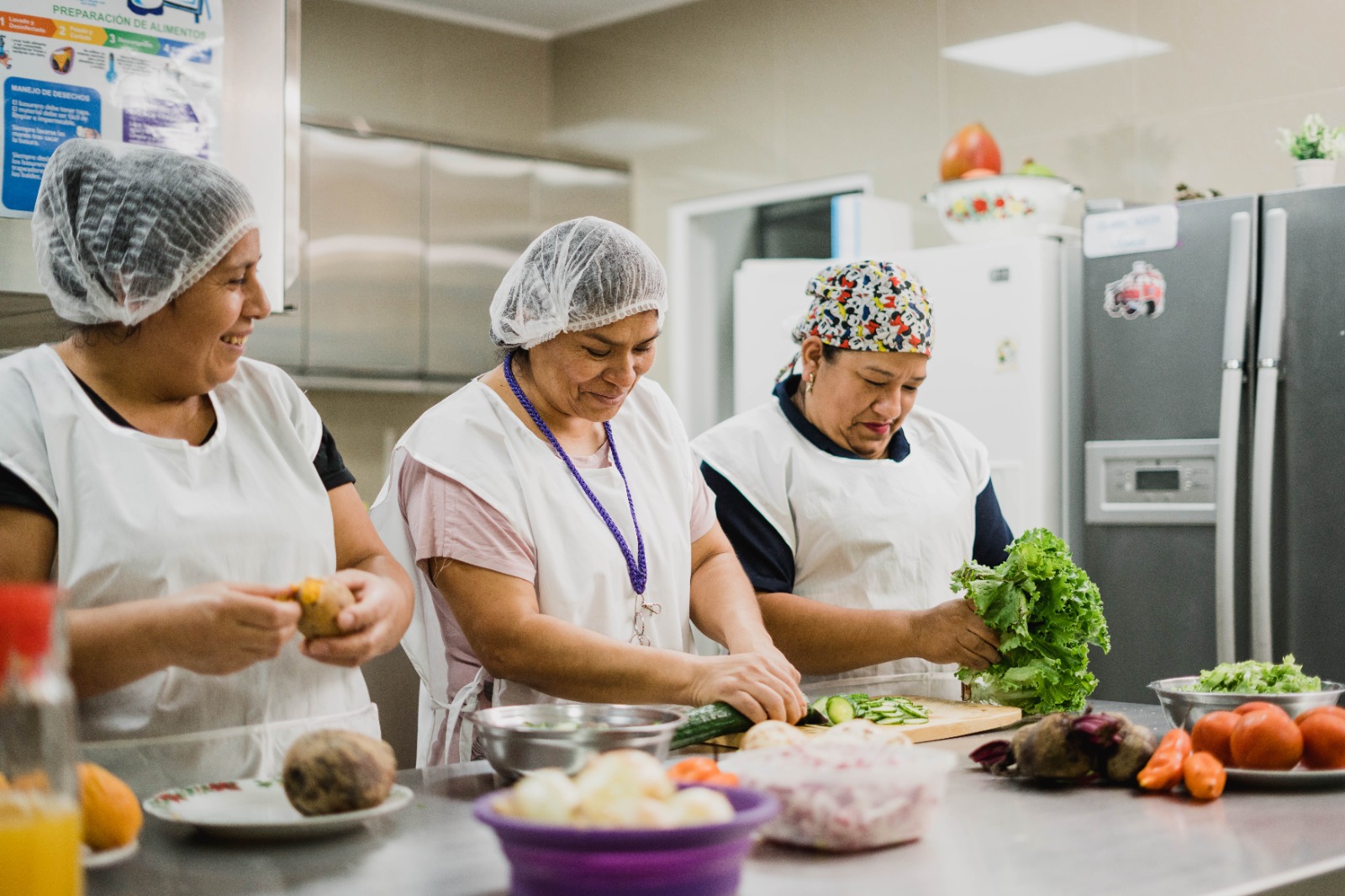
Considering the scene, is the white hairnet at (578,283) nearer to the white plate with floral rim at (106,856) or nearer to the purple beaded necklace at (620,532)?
the purple beaded necklace at (620,532)

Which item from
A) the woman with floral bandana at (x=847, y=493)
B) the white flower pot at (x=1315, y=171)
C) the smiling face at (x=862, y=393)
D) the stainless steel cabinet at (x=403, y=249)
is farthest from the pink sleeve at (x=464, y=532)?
the stainless steel cabinet at (x=403, y=249)

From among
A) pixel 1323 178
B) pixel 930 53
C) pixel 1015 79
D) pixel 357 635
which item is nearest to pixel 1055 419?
pixel 1323 178

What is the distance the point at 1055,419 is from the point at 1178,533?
1.58 feet

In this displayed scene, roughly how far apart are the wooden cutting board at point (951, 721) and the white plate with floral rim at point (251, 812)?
2.11 feet

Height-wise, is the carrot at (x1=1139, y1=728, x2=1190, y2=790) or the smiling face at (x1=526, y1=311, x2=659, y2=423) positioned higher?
the smiling face at (x1=526, y1=311, x2=659, y2=423)

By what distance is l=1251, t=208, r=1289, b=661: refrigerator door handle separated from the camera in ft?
11.4

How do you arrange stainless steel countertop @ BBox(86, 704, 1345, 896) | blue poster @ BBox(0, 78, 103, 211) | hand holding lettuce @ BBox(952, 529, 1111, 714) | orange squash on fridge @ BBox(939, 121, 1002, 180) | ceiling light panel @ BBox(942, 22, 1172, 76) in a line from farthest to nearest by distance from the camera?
ceiling light panel @ BBox(942, 22, 1172, 76) < orange squash on fridge @ BBox(939, 121, 1002, 180) < hand holding lettuce @ BBox(952, 529, 1111, 714) < blue poster @ BBox(0, 78, 103, 211) < stainless steel countertop @ BBox(86, 704, 1345, 896)

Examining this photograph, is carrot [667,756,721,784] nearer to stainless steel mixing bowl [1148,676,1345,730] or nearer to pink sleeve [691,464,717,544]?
stainless steel mixing bowl [1148,676,1345,730]

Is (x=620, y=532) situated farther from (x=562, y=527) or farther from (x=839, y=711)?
(x=839, y=711)

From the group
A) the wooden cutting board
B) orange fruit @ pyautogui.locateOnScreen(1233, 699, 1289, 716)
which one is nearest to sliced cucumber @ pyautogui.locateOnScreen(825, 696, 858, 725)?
the wooden cutting board

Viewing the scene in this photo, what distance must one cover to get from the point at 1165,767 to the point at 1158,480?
7.44ft

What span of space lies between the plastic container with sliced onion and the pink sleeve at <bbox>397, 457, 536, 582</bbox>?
700 mm

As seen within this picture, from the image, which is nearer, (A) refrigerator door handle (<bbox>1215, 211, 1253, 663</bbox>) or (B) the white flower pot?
(A) refrigerator door handle (<bbox>1215, 211, 1253, 663</bbox>)

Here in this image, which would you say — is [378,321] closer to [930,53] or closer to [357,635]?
[930,53]
